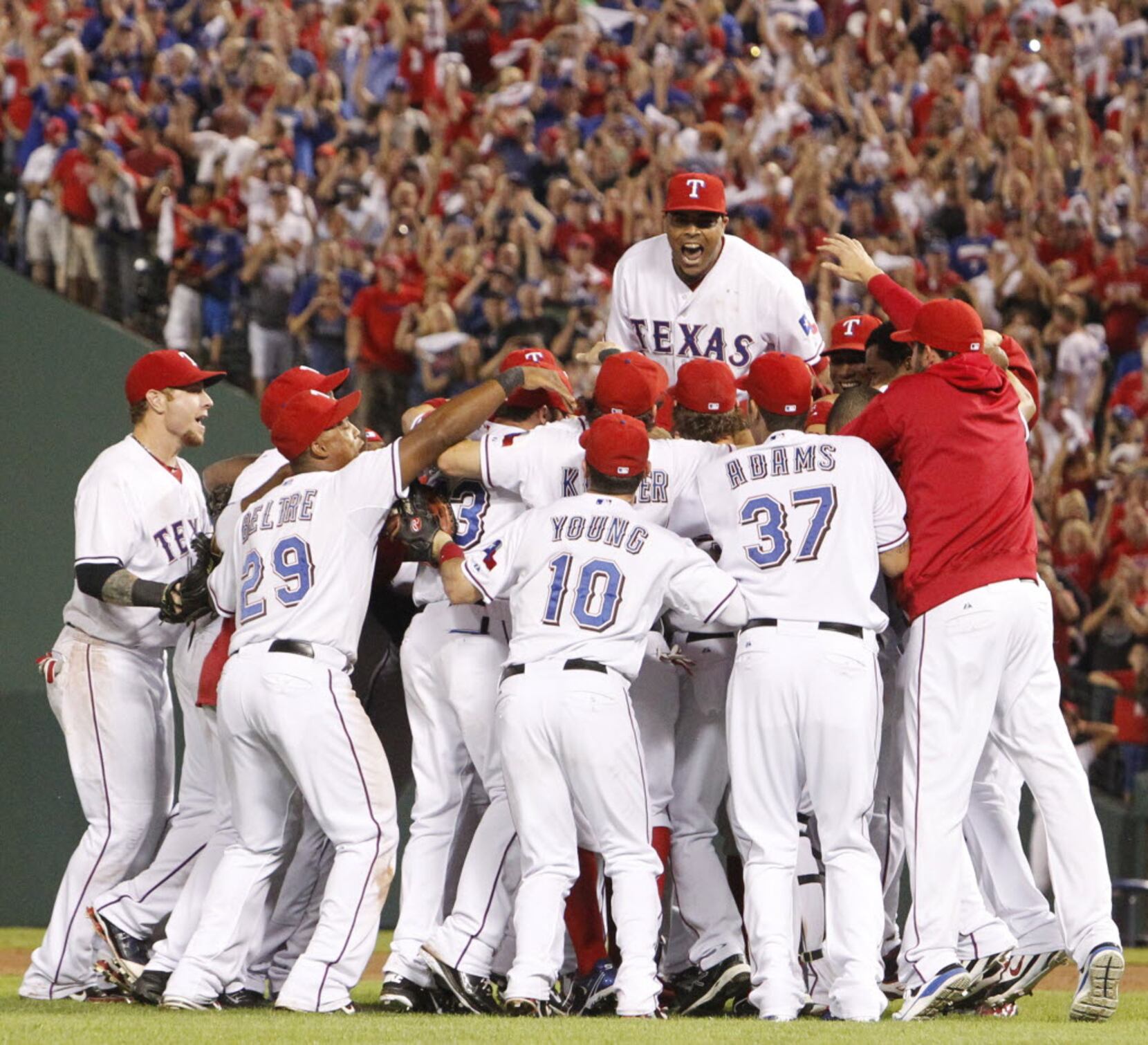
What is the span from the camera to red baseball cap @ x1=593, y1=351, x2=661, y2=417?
653 centimetres

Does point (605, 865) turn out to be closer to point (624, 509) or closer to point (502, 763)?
point (502, 763)

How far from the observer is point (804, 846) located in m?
6.56

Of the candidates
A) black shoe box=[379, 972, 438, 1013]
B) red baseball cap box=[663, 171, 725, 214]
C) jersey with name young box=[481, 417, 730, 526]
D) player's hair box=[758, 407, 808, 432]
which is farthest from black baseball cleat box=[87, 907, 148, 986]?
red baseball cap box=[663, 171, 725, 214]

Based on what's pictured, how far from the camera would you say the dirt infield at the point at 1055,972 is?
7887mm

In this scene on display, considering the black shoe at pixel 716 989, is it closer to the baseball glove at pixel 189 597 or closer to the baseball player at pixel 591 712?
the baseball player at pixel 591 712

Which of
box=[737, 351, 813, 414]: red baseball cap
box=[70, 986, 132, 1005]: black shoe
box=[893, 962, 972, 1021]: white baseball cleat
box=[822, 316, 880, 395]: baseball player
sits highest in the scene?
box=[737, 351, 813, 414]: red baseball cap

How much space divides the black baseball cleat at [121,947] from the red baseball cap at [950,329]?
3509 millimetres

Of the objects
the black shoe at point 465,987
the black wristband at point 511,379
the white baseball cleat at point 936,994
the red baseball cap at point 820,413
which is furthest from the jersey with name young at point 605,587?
the red baseball cap at point 820,413

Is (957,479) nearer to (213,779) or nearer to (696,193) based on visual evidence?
(696,193)

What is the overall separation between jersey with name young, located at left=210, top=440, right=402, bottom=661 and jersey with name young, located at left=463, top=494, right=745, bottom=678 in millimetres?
559

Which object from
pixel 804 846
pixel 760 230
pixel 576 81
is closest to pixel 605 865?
pixel 804 846

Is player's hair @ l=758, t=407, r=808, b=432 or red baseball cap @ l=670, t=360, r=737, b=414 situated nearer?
player's hair @ l=758, t=407, r=808, b=432

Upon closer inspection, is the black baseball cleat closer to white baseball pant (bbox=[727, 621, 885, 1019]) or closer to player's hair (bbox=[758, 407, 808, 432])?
white baseball pant (bbox=[727, 621, 885, 1019])

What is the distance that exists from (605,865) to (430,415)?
1626mm
